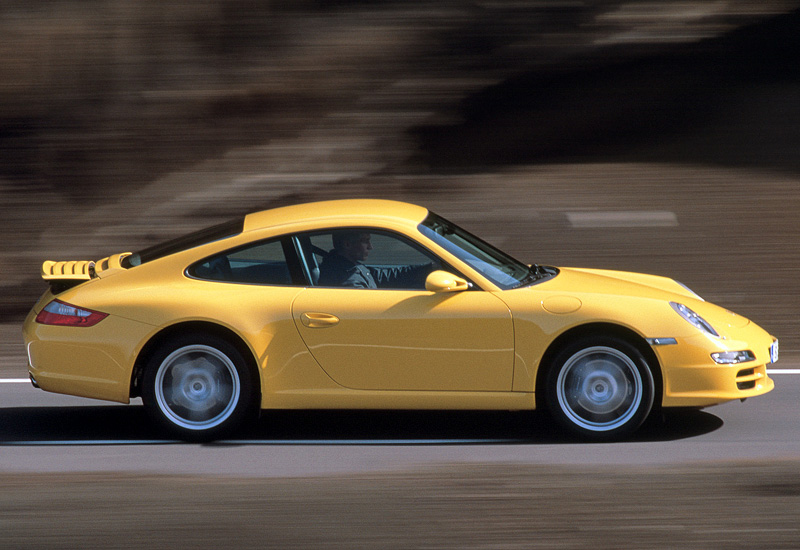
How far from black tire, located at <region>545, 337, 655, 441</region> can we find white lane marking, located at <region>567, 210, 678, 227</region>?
5800 millimetres

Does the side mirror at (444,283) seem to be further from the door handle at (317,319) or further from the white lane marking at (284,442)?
the white lane marking at (284,442)

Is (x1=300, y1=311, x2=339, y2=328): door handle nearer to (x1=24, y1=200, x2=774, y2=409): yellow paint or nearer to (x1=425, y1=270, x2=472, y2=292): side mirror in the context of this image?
(x1=24, y1=200, x2=774, y2=409): yellow paint

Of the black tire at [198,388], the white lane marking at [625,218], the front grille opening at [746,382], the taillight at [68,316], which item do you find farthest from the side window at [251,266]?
the white lane marking at [625,218]

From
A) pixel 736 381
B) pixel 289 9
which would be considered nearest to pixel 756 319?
Answer: pixel 736 381

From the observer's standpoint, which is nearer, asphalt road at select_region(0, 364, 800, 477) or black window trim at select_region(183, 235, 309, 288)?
asphalt road at select_region(0, 364, 800, 477)

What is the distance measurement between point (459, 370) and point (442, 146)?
7.61 meters

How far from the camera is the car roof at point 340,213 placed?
6.07m

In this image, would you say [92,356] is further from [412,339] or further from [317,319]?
[412,339]

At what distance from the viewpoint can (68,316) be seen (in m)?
5.90

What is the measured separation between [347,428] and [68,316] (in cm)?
178

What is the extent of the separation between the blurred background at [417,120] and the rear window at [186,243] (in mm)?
5229

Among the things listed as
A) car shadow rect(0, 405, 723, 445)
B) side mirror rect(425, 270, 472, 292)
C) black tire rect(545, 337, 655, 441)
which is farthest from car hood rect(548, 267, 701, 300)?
car shadow rect(0, 405, 723, 445)

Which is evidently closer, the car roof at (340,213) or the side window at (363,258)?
the side window at (363,258)

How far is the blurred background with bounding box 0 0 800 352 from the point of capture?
11719 millimetres
